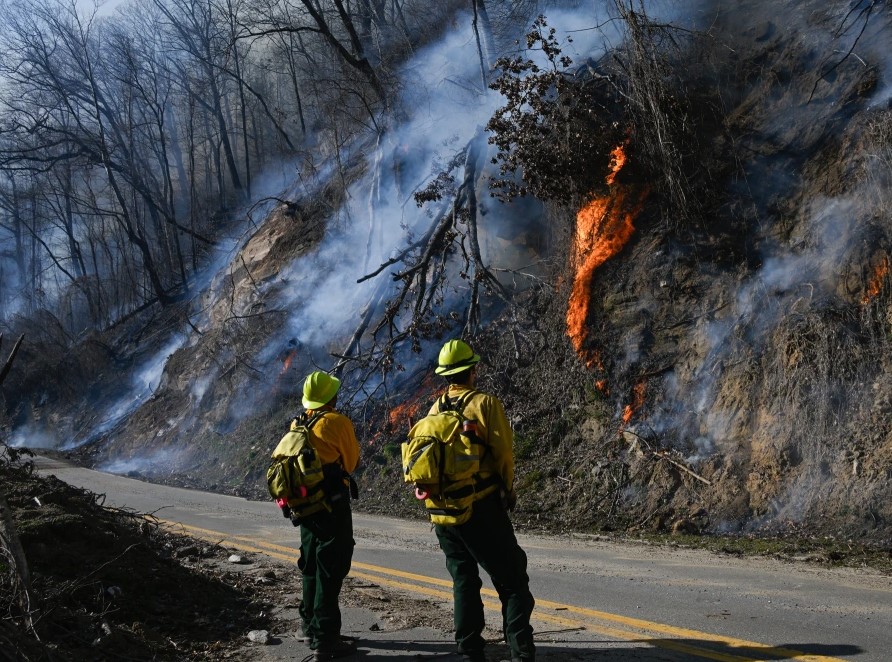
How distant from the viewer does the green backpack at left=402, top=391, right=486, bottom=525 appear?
14.4 feet

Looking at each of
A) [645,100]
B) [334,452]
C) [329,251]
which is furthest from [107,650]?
[329,251]

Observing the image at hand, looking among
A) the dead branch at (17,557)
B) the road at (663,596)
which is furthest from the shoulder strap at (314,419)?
the road at (663,596)

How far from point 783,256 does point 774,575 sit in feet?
17.4

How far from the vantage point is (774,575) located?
270 inches

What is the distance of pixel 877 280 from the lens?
9.52m

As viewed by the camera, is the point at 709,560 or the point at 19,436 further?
the point at 19,436

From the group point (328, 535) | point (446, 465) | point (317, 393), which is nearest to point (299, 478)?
point (328, 535)

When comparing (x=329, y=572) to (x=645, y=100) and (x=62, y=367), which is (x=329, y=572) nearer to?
(x=645, y=100)

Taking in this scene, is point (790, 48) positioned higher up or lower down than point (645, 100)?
higher up

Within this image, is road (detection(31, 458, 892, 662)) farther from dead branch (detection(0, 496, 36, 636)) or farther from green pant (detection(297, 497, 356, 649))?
dead branch (detection(0, 496, 36, 636))

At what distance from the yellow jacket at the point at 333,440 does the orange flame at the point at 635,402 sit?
6.60 meters

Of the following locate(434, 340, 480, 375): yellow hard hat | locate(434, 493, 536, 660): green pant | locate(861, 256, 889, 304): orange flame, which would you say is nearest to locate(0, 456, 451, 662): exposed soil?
locate(434, 493, 536, 660): green pant

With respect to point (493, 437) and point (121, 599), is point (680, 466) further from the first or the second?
point (121, 599)

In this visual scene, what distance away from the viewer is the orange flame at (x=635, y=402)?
36.7 ft
